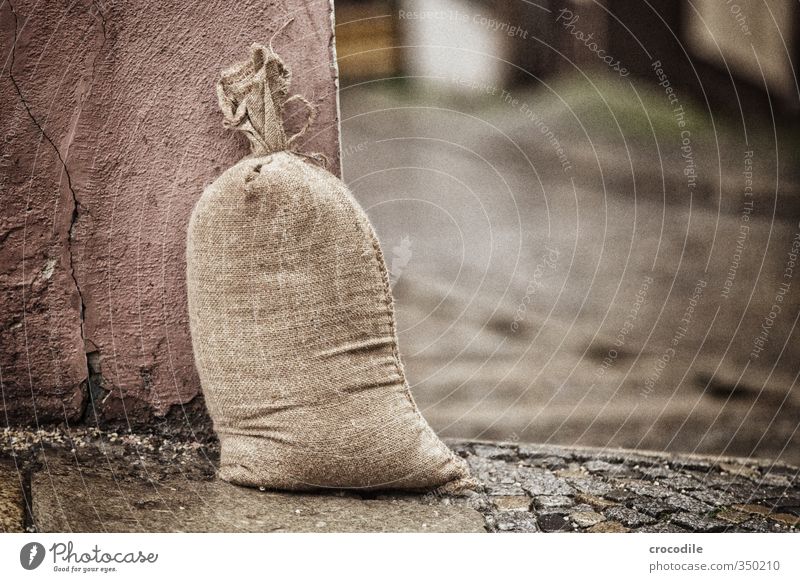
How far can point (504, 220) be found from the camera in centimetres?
167

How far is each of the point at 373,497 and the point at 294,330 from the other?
0.32 m

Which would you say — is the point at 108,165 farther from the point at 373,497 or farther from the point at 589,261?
the point at 589,261

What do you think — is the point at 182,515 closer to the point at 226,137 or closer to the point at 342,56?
the point at 226,137

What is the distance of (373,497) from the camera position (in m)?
1.18

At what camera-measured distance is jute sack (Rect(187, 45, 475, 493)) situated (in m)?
1.12

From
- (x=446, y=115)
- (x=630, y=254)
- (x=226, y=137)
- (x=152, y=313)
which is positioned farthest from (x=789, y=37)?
(x=152, y=313)

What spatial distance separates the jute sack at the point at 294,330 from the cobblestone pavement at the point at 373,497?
0.06 meters

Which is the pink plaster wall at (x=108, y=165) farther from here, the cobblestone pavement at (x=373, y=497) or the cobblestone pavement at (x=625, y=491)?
the cobblestone pavement at (x=625, y=491)

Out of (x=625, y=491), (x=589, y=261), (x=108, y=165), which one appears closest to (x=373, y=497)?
(x=625, y=491)

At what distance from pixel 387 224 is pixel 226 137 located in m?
0.46

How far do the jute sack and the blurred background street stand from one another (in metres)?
0.38

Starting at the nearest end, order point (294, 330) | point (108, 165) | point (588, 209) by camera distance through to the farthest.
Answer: point (294, 330) < point (108, 165) < point (588, 209)

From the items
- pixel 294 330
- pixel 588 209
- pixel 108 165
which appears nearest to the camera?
pixel 294 330

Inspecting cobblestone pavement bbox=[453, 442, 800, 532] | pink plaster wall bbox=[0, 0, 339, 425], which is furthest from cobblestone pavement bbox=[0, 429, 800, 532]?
pink plaster wall bbox=[0, 0, 339, 425]
